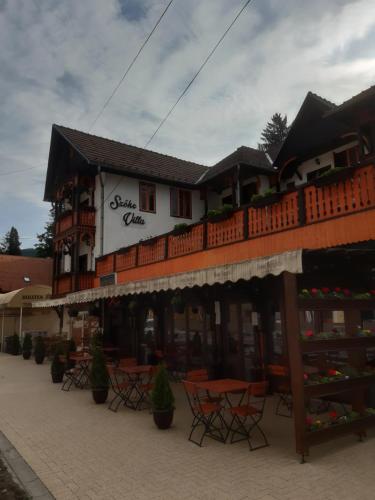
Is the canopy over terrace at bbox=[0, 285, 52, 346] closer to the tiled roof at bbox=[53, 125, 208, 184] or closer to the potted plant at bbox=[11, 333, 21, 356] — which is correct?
the potted plant at bbox=[11, 333, 21, 356]

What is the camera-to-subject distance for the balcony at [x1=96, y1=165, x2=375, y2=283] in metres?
7.66

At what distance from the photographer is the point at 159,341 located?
14.7m

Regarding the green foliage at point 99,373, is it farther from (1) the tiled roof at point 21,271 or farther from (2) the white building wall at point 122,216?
(1) the tiled roof at point 21,271

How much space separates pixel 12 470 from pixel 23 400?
5006 millimetres

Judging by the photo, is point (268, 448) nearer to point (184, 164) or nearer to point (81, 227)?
point (81, 227)

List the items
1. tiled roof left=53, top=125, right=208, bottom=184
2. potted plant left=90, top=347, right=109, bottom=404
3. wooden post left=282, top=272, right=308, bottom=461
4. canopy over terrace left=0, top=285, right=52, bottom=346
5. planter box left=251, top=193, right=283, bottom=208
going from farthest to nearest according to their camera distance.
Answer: canopy over terrace left=0, top=285, right=52, bottom=346 < tiled roof left=53, top=125, right=208, bottom=184 < planter box left=251, top=193, right=283, bottom=208 < potted plant left=90, top=347, right=109, bottom=404 < wooden post left=282, top=272, right=308, bottom=461

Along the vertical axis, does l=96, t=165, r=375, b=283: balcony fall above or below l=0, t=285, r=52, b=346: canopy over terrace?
above

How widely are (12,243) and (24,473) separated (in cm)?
6814

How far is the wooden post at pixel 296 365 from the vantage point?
537 centimetres

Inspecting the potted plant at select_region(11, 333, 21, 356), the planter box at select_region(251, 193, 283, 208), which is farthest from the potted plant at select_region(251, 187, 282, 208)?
the potted plant at select_region(11, 333, 21, 356)

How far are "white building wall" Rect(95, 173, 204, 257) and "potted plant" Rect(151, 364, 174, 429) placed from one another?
12170 mm

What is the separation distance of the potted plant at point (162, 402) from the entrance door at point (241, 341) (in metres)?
3.79

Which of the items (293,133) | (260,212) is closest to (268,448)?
(260,212)

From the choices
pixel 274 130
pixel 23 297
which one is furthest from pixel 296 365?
pixel 274 130
